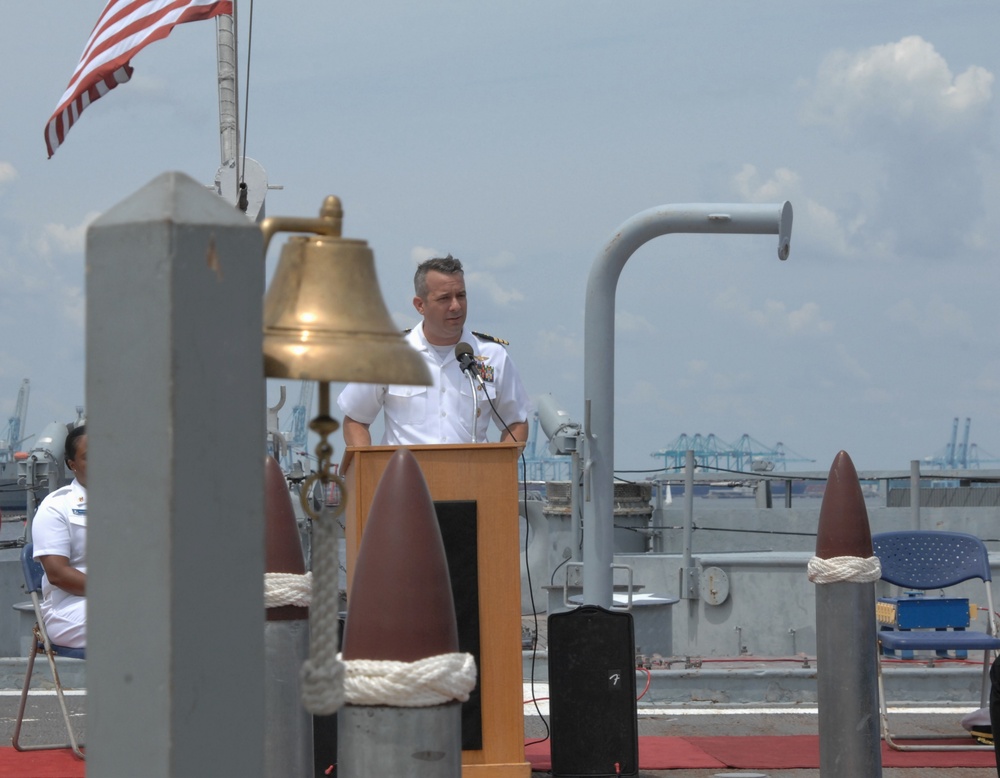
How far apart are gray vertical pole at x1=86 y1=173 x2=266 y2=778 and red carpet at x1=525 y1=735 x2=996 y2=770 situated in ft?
14.1

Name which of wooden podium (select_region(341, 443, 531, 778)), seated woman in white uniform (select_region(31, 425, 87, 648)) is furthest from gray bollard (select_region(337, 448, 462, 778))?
seated woman in white uniform (select_region(31, 425, 87, 648))

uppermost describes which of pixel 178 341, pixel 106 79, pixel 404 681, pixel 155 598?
pixel 106 79

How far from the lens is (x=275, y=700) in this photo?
4625 millimetres

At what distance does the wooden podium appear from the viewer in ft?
16.6

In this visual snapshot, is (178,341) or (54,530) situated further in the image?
(54,530)

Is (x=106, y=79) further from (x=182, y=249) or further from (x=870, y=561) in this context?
(x=182, y=249)

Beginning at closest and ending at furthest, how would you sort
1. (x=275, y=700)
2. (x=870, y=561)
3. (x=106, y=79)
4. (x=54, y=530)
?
(x=275, y=700), (x=870, y=561), (x=54, y=530), (x=106, y=79)

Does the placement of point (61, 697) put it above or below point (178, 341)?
below

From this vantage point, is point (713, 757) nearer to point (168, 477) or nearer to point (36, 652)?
point (36, 652)

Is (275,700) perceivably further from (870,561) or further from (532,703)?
(532,703)

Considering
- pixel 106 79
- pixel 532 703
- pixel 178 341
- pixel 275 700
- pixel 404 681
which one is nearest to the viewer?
pixel 178 341

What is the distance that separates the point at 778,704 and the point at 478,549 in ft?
11.8

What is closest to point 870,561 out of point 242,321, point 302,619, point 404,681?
point 302,619

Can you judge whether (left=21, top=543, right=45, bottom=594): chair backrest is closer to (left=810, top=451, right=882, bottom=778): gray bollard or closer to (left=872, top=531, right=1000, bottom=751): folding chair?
(left=810, top=451, right=882, bottom=778): gray bollard
